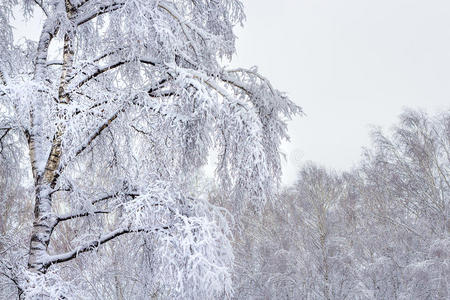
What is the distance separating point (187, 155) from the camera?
351cm

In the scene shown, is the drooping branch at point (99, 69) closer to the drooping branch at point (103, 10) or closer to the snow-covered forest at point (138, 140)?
the snow-covered forest at point (138, 140)

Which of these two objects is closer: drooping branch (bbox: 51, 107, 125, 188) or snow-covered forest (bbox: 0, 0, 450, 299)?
snow-covered forest (bbox: 0, 0, 450, 299)

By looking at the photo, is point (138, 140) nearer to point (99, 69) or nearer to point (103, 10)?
point (99, 69)

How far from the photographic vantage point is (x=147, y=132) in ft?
12.1

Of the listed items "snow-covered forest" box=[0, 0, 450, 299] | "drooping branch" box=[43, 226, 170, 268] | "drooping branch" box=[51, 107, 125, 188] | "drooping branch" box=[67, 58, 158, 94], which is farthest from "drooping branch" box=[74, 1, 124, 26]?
"drooping branch" box=[43, 226, 170, 268]

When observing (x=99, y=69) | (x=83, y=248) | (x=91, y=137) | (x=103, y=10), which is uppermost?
(x=103, y=10)

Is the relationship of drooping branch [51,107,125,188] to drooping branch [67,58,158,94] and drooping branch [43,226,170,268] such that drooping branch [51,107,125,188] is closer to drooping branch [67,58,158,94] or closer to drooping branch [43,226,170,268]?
drooping branch [67,58,158,94]

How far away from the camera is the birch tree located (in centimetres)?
297

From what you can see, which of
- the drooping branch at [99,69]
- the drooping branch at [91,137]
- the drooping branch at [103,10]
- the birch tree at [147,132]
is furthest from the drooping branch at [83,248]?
the drooping branch at [103,10]

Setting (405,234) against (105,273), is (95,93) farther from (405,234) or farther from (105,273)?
(405,234)

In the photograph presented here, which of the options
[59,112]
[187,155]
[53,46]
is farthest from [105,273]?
[53,46]

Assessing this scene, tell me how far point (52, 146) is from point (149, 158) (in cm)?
88

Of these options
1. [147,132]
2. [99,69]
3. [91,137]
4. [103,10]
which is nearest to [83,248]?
[91,137]

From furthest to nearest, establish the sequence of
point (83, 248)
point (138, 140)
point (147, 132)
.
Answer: point (138, 140)
point (147, 132)
point (83, 248)
